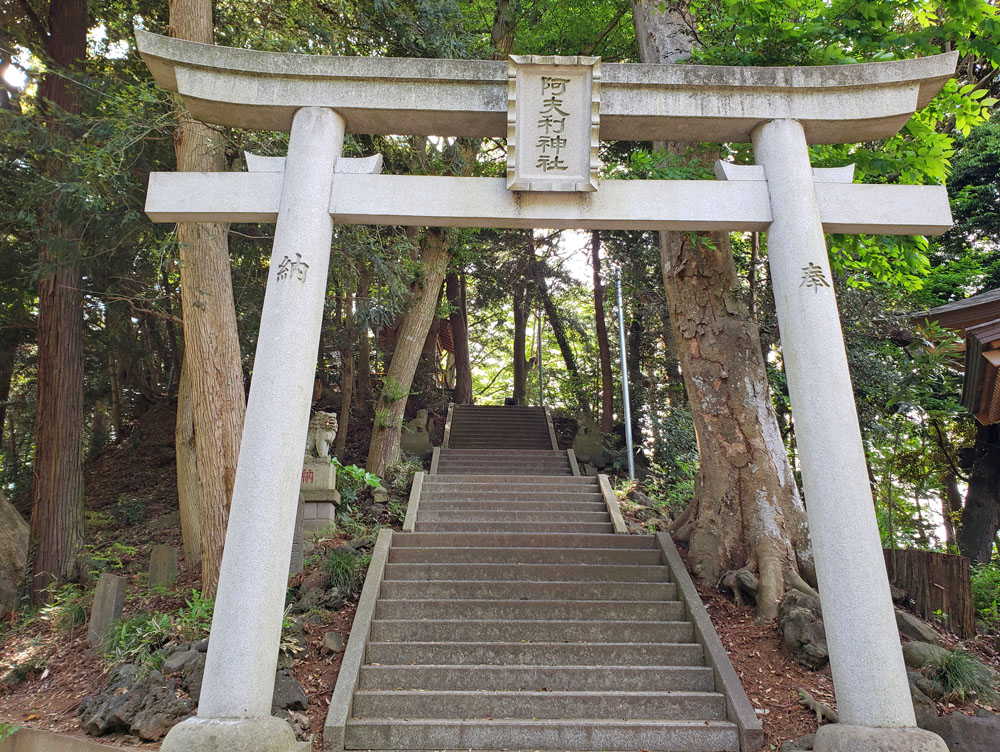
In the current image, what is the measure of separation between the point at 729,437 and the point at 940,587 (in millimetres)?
2277

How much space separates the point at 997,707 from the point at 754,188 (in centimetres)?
410

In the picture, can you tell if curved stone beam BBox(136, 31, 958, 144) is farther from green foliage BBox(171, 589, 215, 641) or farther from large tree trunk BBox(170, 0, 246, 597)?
green foliage BBox(171, 589, 215, 641)

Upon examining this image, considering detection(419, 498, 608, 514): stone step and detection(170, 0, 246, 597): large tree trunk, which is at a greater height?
detection(170, 0, 246, 597): large tree trunk

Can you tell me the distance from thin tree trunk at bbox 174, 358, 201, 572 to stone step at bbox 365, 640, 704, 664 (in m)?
3.42

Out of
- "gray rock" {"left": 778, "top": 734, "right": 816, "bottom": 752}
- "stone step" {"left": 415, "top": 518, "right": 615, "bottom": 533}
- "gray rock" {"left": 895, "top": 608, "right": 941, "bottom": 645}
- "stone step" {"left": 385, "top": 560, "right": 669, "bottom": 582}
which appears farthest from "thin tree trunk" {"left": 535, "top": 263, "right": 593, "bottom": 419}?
"gray rock" {"left": 778, "top": 734, "right": 816, "bottom": 752}

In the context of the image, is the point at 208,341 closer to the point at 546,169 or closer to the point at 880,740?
the point at 546,169

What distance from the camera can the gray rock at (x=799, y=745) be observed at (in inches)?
165

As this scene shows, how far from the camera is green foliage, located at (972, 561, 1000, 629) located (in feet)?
22.3

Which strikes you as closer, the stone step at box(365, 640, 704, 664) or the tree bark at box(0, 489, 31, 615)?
the stone step at box(365, 640, 704, 664)

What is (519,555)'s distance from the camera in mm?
7496

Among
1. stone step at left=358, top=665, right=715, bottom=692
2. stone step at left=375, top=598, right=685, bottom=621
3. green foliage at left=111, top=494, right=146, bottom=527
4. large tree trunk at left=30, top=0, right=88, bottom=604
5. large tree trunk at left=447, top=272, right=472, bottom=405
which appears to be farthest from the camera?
large tree trunk at left=447, top=272, right=472, bottom=405

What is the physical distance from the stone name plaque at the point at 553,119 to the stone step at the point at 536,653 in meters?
3.75

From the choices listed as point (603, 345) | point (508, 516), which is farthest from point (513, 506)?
point (603, 345)

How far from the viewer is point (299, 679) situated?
5.45 meters
